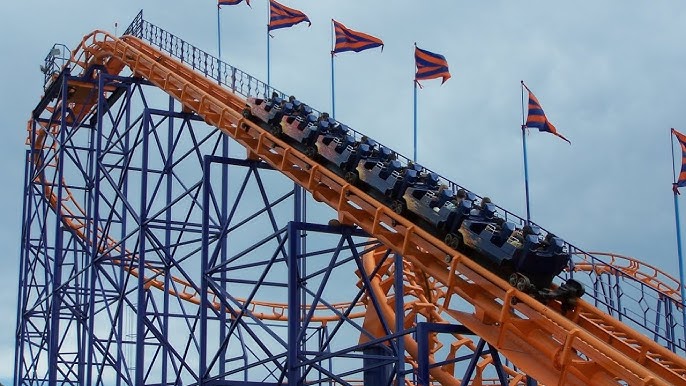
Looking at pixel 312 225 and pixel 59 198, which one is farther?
pixel 59 198

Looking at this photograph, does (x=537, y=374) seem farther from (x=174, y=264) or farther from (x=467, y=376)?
(x=174, y=264)

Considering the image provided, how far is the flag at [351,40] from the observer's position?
25281 millimetres

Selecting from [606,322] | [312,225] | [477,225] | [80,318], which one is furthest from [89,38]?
[606,322]

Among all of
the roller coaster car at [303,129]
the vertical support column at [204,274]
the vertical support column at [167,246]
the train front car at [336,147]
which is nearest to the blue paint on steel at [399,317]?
the train front car at [336,147]

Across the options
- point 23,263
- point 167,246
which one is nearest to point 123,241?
point 167,246

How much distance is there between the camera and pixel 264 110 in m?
19.6

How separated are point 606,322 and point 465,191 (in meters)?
3.19

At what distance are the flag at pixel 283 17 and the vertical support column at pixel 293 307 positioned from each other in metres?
10.0

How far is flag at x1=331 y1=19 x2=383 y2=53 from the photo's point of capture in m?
25.3

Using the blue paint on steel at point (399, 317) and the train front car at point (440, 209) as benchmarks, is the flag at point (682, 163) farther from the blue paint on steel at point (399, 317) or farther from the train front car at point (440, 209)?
the train front car at point (440, 209)

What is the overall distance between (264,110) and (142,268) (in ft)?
13.5

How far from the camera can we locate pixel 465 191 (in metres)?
16.3

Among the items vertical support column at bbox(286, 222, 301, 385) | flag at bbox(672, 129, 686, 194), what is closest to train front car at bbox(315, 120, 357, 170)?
vertical support column at bbox(286, 222, 301, 385)

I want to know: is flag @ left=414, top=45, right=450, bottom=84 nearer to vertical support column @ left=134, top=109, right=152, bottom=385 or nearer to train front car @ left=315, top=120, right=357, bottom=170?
vertical support column @ left=134, top=109, right=152, bottom=385
